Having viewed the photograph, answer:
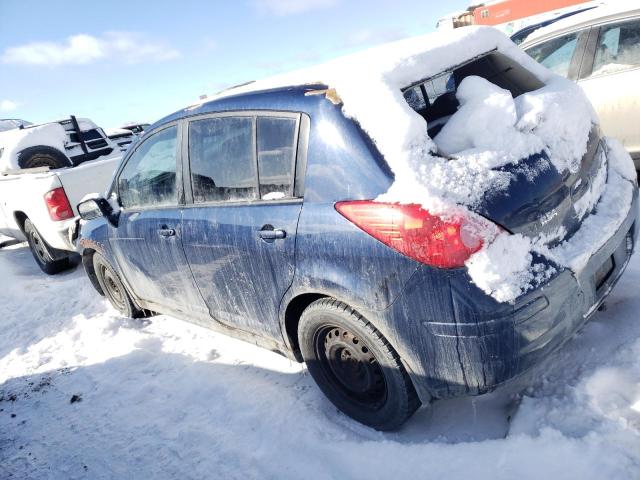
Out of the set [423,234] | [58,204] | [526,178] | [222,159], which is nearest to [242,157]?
[222,159]

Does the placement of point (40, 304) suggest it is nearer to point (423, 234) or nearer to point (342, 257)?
point (342, 257)

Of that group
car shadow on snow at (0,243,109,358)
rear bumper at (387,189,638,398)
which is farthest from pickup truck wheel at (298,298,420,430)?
car shadow on snow at (0,243,109,358)

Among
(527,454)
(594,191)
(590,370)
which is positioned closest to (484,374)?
(527,454)

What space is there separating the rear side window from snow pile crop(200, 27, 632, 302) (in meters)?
0.31

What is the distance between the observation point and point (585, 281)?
2.04 metres

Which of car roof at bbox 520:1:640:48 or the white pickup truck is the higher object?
car roof at bbox 520:1:640:48

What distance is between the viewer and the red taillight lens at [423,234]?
5.89 feet

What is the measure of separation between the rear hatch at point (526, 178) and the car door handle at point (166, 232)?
1.72m

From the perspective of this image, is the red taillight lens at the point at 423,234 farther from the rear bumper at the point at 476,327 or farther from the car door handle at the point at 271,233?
the car door handle at the point at 271,233

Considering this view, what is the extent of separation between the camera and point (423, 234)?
5.99 feet

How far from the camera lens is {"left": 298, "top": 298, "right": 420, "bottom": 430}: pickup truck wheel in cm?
217

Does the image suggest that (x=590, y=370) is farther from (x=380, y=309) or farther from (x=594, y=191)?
(x=380, y=309)

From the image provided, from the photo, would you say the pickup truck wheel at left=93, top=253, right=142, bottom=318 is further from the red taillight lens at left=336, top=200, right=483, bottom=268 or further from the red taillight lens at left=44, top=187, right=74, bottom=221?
the red taillight lens at left=336, top=200, right=483, bottom=268

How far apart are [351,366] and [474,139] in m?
1.29
